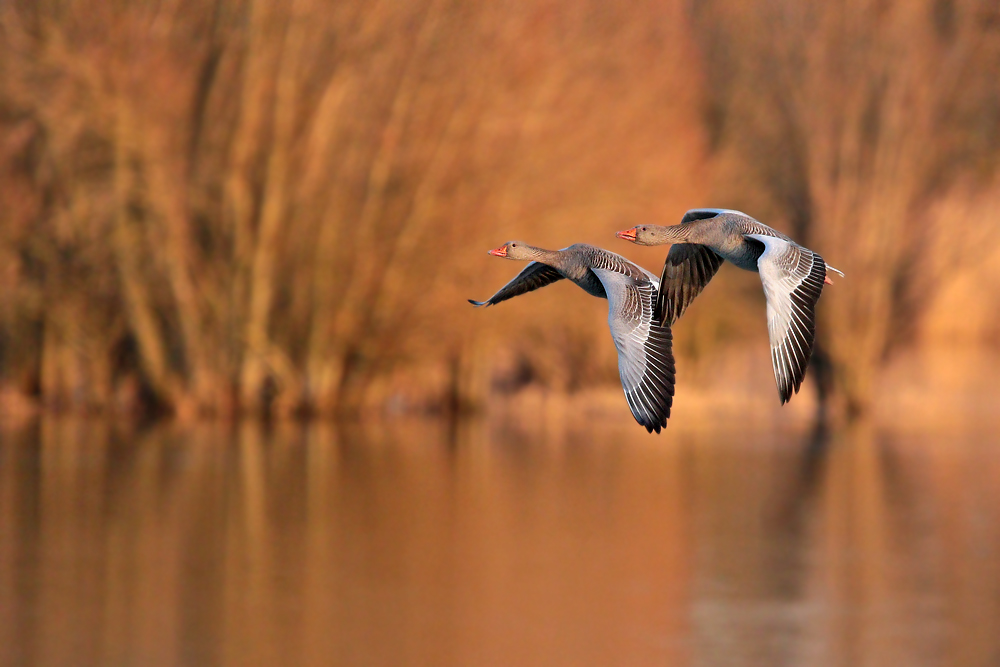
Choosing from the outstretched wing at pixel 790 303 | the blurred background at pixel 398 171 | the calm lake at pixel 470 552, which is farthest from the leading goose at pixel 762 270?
the calm lake at pixel 470 552

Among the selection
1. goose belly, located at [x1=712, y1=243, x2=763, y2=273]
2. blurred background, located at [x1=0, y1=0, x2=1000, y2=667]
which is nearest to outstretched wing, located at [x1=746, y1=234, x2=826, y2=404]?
goose belly, located at [x1=712, y1=243, x2=763, y2=273]

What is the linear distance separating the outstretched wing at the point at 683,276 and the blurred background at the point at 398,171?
84.1 ft

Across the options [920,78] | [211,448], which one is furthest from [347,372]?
[920,78]

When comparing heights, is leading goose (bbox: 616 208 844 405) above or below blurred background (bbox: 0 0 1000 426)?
below

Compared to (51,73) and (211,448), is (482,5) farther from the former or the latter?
(211,448)

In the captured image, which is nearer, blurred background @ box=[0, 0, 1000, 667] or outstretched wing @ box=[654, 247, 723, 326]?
outstretched wing @ box=[654, 247, 723, 326]

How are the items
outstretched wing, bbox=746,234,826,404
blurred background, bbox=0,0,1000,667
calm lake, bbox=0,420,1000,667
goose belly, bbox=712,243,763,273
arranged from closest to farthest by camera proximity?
outstretched wing, bbox=746,234,826,404 → goose belly, bbox=712,243,763,273 → calm lake, bbox=0,420,1000,667 → blurred background, bbox=0,0,1000,667

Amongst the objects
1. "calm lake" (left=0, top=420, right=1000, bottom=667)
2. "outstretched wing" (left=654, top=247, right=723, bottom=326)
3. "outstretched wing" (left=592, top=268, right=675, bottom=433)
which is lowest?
"calm lake" (left=0, top=420, right=1000, bottom=667)

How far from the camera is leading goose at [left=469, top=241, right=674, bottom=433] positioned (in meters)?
3.23

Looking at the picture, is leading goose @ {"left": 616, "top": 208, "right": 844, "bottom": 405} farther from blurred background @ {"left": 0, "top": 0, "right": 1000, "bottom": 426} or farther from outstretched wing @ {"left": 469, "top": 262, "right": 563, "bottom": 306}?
blurred background @ {"left": 0, "top": 0, "right": 1000, "bottom": 426}

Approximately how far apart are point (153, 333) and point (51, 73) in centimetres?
753

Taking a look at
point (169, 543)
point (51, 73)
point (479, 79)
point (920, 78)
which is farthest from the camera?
point (920, 78)

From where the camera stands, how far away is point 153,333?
36.0 meters

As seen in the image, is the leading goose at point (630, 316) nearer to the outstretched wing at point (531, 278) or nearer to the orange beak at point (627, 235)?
the outstretched wing at point (531, 278)
